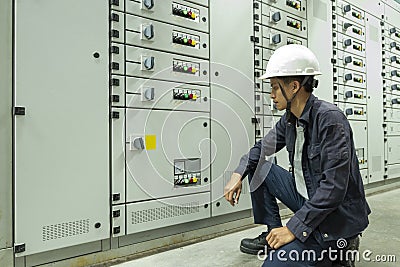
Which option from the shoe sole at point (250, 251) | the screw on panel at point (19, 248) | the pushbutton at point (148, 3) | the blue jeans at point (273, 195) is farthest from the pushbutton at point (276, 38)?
the screw on panel at point (19, 248)

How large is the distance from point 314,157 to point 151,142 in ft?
3.27

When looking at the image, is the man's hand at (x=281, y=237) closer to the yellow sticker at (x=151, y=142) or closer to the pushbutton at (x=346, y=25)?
the yellow sticker at (x=151, y=142)

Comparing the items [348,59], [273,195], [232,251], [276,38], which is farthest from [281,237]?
[348,59]

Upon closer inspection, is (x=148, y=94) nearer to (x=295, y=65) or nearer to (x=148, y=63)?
(x=148, y=63)

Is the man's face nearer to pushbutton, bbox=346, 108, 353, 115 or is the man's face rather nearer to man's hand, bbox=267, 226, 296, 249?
man's hand, bbox=267, 226, 296, 249

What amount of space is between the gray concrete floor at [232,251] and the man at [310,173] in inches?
17.3

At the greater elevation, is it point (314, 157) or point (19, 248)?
point (314, 157)

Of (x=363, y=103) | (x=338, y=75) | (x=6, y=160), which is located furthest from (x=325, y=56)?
(x=6, y=160)

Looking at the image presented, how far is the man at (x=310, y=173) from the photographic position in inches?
48.7

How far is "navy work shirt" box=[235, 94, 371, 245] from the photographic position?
1229mm

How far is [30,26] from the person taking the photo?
1.65 metres

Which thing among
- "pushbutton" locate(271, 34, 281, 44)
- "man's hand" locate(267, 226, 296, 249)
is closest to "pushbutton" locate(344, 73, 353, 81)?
"pushbutton" locate(271, 34, 281, 44)

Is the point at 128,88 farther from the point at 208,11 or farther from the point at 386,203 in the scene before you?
Result: the point at 386,203

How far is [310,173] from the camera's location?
1418mm
